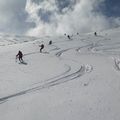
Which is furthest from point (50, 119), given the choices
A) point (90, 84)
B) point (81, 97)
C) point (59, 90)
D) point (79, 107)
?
point (90, 84)

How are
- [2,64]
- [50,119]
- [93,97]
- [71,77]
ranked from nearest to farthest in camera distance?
[50,119] < [93,97] < [71,77] < [2,64]

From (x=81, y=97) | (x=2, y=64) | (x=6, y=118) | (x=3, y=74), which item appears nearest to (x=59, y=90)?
Answer: (x=81, y=97)

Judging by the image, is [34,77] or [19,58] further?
[19,58]

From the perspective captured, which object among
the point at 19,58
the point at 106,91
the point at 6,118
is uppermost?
the point at 19,58

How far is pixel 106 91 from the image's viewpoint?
19953 millimetres

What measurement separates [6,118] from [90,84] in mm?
9009

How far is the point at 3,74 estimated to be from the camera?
29.3m

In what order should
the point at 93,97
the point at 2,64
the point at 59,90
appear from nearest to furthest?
the point at 93,97 < the point at 59,90 < the point at 2,64

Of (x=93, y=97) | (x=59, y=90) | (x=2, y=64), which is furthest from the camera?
(x=2, y=64)

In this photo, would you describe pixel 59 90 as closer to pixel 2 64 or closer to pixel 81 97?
pixel 81 97

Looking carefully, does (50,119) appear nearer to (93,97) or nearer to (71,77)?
(93,97)

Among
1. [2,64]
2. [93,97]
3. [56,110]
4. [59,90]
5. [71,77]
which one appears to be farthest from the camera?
[2,64]

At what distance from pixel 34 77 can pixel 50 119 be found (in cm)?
1180

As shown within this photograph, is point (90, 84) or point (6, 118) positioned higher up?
point (90, 84)
